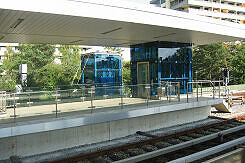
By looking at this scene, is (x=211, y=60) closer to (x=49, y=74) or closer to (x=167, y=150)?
(x=49, y=74)

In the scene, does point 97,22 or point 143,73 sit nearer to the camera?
point 97,22

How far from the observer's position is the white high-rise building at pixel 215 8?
68062mm

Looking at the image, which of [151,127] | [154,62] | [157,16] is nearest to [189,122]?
[151,127]

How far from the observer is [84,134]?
9.97m

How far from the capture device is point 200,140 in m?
9.55

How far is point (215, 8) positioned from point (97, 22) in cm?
7028

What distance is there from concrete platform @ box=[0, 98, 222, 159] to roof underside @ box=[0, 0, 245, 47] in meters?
3.84

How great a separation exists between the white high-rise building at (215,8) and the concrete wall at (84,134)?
6009 cm

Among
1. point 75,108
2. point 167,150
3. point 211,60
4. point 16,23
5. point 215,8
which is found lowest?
point 167,150

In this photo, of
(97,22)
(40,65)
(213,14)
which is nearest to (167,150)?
(97,22)

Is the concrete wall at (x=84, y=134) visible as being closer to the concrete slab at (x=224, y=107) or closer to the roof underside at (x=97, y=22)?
the concrete slab at (x=224, y=107)

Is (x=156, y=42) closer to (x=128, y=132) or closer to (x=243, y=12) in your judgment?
(x=128, y=132)

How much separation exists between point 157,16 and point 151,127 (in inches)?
219

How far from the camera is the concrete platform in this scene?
8.20 m
